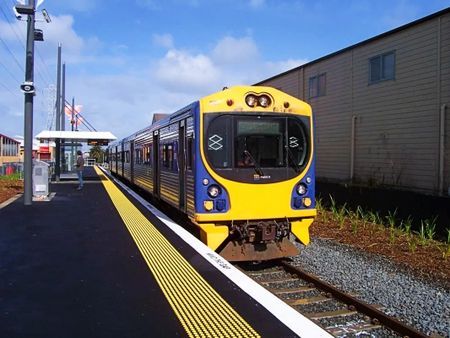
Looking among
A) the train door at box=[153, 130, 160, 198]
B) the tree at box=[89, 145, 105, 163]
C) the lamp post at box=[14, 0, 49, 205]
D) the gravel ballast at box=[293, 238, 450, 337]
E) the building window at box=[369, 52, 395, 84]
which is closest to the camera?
the gravel ballast at box=[293, 238, 450, 337]

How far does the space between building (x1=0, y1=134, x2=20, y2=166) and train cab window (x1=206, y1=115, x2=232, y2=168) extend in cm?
4533

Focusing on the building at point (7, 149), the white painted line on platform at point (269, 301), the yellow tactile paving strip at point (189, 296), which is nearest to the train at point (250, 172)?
the white painted line on platform at point (269, 301)

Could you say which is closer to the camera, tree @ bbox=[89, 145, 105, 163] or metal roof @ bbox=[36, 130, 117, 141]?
metal roof @ bbox=[36, 130, 117, 141]

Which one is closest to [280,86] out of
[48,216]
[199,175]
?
[48,216]

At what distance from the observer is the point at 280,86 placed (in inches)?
959

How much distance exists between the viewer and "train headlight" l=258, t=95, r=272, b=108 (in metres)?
7.90

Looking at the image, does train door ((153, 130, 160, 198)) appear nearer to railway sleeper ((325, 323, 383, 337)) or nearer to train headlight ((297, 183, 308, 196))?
train headlight ((297, 183, 308, 196))

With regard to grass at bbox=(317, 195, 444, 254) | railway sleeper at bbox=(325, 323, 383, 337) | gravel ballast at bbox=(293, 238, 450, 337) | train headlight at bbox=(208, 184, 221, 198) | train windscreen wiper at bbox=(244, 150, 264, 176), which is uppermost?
train windscreen wiper at bbox=(244, 150, 264, 176)

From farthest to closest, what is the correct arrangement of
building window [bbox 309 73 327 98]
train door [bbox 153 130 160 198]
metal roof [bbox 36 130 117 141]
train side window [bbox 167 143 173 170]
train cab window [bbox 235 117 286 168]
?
1. metal roof [bbox 36 130 117 141]
2. building window [bbox 309 73 327 98]
3. train door [bbox 153 130 160 198]
4. train side window [bbox 167 143 173 170]
5. train cab window [bbox 235 117 286 168]

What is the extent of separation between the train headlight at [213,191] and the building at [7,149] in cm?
4544

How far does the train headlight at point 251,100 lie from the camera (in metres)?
7.83

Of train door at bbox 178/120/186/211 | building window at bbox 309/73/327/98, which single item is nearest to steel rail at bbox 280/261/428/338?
train door at bbox 178/120/186/211

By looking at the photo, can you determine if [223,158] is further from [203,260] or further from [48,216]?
[48,216]

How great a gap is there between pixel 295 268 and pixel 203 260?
1.66 meters
